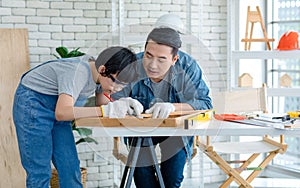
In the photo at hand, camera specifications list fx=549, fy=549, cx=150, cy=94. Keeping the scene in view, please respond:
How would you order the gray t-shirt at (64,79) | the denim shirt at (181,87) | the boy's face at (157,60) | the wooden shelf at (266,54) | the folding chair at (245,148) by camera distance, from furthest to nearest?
the wooden shelf at (266,54) → the folding chair at (245,148) → the gray t-shirt at (64,79) → the denim shirt at (181,87) → the boy's face at (157,60)

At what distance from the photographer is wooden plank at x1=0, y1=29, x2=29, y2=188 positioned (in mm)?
4523

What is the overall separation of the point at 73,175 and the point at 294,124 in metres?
1.30

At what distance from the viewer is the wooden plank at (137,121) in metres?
2.42

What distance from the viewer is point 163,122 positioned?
2.46m

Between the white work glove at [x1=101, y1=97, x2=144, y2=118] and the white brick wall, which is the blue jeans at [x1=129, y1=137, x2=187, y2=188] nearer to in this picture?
the white work glove at [x1=101, y1=97, x2=144, y2=118]

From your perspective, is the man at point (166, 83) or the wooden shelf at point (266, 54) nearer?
the man at point (166, 83)

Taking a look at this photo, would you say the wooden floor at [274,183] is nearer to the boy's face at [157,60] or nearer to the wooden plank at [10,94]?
the wooden plank at [10,94]

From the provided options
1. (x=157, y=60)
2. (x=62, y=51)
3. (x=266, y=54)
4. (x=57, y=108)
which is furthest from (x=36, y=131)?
(x=266, y=54)

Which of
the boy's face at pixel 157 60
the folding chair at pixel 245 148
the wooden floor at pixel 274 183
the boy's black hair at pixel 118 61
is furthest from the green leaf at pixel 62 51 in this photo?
the boy's face at pixel 157 60

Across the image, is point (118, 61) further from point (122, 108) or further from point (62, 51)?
point (62, 51)

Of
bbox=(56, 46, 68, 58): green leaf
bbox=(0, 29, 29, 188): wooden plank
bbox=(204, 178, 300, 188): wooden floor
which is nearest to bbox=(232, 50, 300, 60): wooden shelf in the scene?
bbox=(204, 178, 300, 188): wooden floor

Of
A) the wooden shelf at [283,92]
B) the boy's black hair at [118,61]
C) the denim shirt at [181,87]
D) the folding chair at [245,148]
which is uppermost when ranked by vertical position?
the boy's black hair at [118,61]

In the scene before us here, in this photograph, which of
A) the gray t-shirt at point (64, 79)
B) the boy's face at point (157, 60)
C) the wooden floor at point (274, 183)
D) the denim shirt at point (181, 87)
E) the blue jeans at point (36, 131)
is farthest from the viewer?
the wooden floor at point (274, 183)

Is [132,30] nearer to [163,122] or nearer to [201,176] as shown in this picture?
[163,122]
